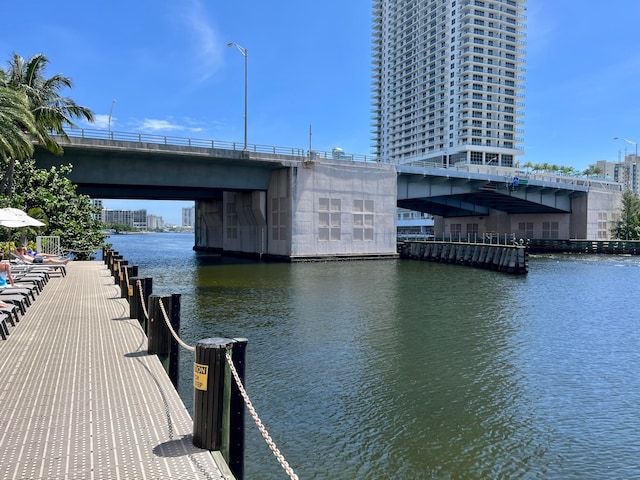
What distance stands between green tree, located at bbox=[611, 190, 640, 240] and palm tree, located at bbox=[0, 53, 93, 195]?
72430 millimetres

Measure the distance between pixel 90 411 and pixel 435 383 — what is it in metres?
7.16

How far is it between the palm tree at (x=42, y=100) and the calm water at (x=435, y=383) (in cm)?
1636

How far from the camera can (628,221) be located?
74000 millimetres

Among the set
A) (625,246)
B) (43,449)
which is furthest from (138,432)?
(625,246)

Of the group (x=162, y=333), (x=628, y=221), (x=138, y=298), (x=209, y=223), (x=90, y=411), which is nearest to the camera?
(x=90, y=411)

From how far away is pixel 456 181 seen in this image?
62.2m

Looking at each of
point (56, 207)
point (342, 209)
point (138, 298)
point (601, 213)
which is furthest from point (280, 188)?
point (601, 213)

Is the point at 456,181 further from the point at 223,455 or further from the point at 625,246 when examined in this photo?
the point at 223,455

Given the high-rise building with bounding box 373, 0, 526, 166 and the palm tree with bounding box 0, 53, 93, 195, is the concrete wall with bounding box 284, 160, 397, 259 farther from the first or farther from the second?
the high-rise building with bounding box 373, 0, 526, 166

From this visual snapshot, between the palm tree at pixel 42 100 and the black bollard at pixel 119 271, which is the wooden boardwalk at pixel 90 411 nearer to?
the black bollard at pixel 119 271

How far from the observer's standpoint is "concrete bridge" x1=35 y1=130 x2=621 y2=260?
4141cm

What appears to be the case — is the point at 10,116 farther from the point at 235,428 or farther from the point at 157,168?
the point at 235,428

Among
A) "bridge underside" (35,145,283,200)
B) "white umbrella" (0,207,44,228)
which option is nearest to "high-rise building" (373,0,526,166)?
"bridge underside" (35,145,283,200)

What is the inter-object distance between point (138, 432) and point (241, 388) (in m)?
1.64
